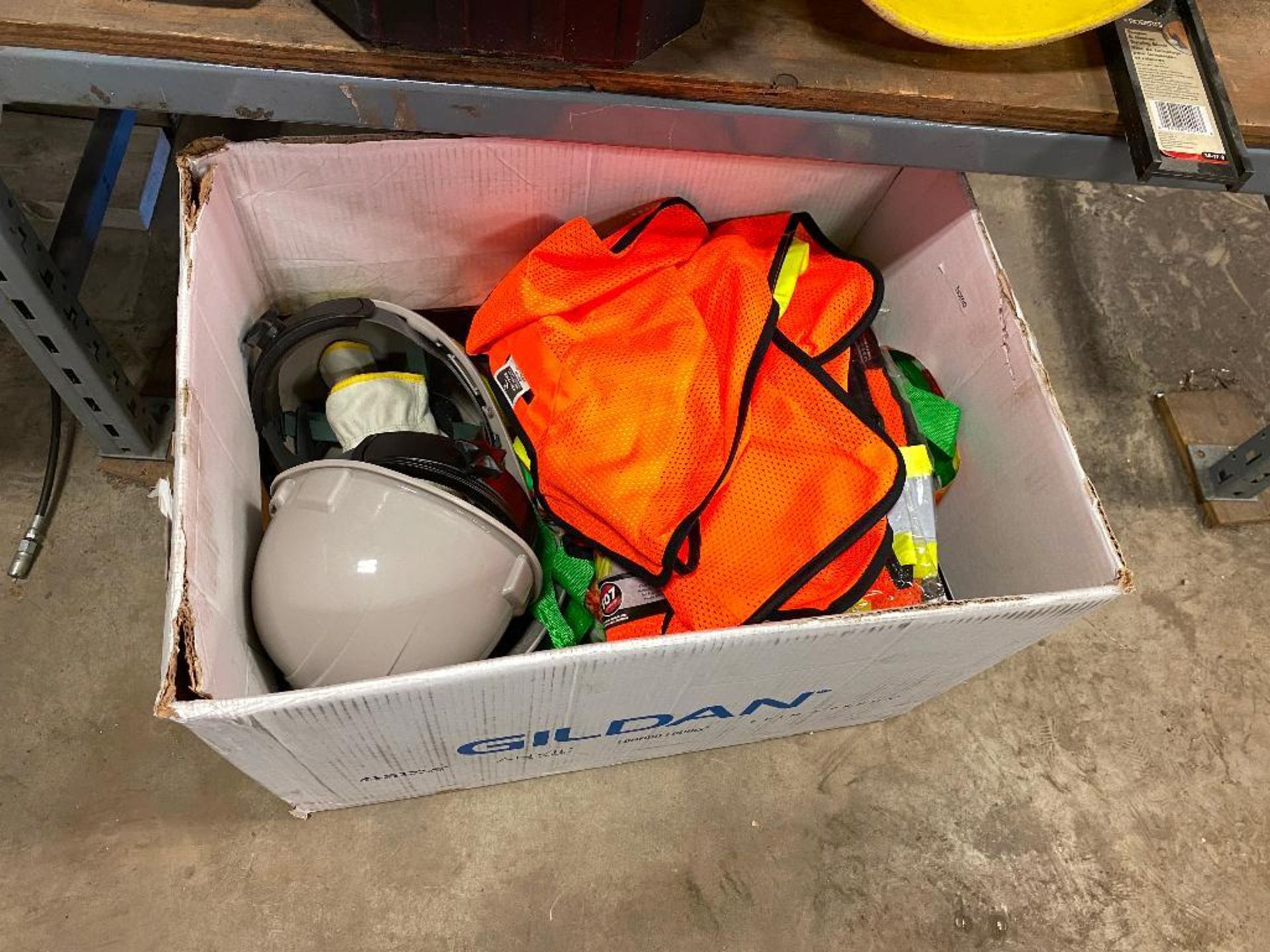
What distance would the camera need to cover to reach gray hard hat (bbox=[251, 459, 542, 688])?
0.75 m

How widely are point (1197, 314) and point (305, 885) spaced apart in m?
1.54

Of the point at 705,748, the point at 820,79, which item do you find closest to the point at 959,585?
the point at 705,748

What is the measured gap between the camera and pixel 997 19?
659mm

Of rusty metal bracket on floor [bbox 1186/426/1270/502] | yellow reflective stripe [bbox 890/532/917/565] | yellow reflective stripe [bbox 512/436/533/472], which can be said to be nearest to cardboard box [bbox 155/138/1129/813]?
yellow reflective stripe [bbox 890/532/917/565]

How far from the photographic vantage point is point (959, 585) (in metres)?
1.06

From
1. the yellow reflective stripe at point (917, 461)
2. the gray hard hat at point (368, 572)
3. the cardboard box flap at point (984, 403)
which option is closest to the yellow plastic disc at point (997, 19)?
the cardboard box flap at point (984, 403)

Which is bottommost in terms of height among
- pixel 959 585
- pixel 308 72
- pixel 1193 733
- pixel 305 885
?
pixel 305 885

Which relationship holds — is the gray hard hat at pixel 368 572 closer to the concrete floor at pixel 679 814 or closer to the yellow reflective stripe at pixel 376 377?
the yellow reflective stripe at pixel 376 377

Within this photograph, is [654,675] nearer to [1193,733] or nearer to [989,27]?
[989,27]

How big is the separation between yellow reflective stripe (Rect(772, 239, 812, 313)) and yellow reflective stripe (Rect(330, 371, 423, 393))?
0.40 m

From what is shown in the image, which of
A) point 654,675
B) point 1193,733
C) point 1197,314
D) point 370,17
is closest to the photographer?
point 370,17

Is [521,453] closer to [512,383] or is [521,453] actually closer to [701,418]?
[512,383]

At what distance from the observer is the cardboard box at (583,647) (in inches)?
26.6

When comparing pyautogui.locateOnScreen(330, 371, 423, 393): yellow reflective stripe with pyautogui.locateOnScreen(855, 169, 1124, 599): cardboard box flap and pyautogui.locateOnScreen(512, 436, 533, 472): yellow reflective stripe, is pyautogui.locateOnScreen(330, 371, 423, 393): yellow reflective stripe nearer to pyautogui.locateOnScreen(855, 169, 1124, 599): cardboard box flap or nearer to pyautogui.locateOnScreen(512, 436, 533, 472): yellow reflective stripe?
pyautogui.locateOnScreen(512, 436, 533, 472): yellow reflective stripe
